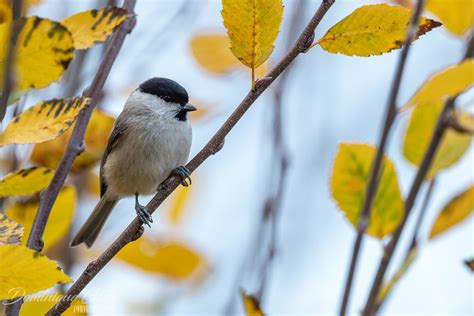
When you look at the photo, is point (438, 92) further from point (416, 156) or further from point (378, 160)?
point (416, 156)

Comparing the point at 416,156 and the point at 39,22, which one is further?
the point at 416,156

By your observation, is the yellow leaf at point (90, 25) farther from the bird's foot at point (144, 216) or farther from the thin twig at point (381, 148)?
the thin twig at point (381, 148)

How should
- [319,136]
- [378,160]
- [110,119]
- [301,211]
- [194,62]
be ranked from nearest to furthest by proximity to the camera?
[378,160]
[110,119]
[194,62]
[319,136]
[301,211]

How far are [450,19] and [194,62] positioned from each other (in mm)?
722

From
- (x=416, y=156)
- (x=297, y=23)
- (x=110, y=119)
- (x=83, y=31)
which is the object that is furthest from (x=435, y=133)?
(x=297, y=23)

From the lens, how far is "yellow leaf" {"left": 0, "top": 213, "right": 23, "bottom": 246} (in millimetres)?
887

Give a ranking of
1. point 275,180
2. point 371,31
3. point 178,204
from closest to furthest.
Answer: point 371,31, point 275,180, point 178,204

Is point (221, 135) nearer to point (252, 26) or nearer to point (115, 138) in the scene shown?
point (252, 26)

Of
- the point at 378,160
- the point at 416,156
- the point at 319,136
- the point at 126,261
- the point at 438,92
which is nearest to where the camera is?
the point at 378,160

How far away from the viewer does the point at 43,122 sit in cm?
96

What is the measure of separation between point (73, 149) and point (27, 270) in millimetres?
374

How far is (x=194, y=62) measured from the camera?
1.65 m

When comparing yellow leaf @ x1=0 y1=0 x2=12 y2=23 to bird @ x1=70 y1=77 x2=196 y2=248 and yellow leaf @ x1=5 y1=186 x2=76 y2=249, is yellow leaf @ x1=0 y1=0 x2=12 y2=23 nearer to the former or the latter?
yellow leaf @ x1=5 y1=186 x2=76 y2=249

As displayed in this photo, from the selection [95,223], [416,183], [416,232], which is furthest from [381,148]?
[95,223]
